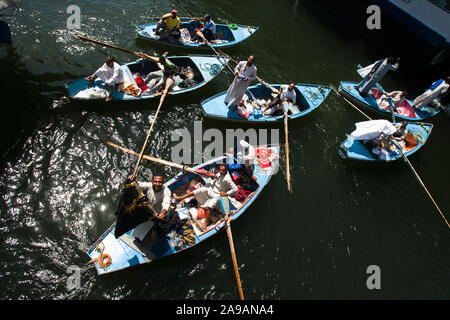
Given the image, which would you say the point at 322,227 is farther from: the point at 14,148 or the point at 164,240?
the point at 14,148

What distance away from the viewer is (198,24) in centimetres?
1644

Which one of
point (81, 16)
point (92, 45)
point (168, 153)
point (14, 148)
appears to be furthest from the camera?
point (81, 16)

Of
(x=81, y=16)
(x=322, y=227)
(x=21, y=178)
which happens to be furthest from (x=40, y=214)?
(x=81, y=16)

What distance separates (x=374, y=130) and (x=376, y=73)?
4.08m

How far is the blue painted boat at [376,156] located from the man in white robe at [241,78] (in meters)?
5.58

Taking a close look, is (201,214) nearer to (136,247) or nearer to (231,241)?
(231,241)

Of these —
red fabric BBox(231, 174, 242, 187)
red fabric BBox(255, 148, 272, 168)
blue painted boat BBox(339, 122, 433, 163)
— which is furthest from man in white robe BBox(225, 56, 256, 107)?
blue painted boat BBox(339, 122, 433, 163)

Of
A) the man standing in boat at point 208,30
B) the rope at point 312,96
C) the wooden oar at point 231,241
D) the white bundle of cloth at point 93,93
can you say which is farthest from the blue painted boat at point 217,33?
the wooden oar at point 231,241

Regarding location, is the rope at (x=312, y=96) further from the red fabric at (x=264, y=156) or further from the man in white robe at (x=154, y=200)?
the man in white robe at (x=154, y=200)

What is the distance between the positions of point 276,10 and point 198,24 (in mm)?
8002

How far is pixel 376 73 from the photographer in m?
13.7

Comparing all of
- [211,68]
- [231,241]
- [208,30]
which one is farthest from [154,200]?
[208,30]

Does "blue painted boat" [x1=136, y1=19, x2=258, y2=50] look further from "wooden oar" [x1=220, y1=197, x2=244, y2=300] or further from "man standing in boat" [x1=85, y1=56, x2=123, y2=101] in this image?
"wooden oar" [x1=220, y1=197, x2=244, y2=300]

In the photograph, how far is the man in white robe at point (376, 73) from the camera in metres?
13.3
